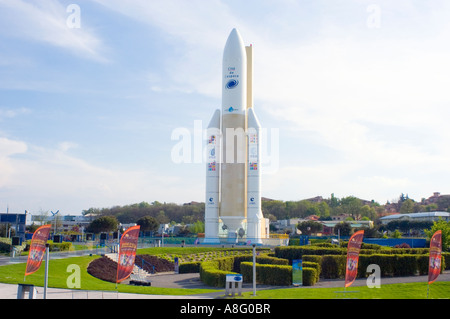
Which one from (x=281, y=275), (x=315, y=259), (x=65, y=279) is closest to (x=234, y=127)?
(x=315, y=259)

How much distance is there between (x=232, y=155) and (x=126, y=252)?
42.1m

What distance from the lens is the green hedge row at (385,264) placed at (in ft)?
112

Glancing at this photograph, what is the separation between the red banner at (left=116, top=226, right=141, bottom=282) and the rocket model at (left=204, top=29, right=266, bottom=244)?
39450mm

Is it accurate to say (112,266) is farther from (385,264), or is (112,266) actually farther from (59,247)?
(385,264)

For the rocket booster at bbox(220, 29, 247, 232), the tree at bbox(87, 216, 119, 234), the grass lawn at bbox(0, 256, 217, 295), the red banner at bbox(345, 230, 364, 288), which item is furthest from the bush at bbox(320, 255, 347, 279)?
the tree at bbox(87, 216, 119, 234)

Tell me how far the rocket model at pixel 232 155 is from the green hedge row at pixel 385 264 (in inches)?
981

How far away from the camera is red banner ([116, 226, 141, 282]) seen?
1945 cm

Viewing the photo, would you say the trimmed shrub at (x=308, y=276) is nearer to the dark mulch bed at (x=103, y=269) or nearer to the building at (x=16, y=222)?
the dark mulch bed at (x=103, y=269)

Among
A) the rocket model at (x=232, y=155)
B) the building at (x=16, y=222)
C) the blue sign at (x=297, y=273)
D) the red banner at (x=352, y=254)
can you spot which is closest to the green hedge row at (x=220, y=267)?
the blue sign at (x=297, y=273)

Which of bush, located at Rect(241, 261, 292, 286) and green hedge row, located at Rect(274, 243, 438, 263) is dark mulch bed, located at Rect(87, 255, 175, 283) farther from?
green hedge row, located at Rect(274, 243, 438, 263)

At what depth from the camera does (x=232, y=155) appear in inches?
2408

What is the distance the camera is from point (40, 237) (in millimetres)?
21062
